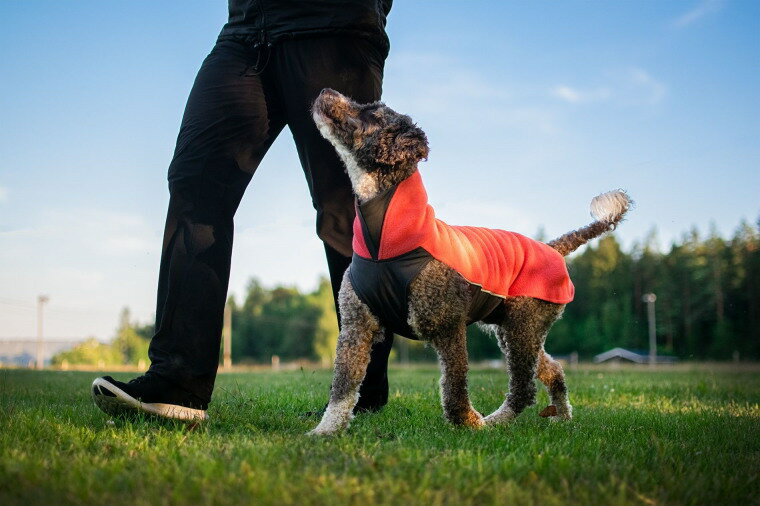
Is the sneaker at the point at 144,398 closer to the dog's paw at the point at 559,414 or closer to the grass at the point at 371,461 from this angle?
the grass at the point at 371,461

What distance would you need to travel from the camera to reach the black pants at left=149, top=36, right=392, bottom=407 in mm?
4027

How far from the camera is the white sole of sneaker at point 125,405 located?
3762 millimetres

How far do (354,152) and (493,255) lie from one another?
1105 mm

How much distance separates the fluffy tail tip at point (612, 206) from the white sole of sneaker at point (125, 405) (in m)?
3.34

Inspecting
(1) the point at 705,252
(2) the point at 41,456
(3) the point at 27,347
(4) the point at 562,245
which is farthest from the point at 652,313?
(3) the point at 27,347

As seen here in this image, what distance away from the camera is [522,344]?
4.57 metres

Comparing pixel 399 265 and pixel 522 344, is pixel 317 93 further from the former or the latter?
pixel 522 344

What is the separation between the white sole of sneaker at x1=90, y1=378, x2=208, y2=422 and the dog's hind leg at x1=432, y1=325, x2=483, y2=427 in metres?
1.45

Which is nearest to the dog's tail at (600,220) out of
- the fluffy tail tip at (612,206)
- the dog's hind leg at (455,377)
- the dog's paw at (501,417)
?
the fluffy tail tip at (612,206)

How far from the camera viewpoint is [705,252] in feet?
158

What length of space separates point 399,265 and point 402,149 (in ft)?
2.27

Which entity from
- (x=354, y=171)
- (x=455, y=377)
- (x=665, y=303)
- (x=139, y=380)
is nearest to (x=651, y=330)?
(x=665, y=303)

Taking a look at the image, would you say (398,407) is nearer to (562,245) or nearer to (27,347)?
(562,245)

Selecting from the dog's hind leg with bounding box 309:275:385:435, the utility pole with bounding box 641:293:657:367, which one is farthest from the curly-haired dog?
Result: the utility pole with bounding box 641:293:657:367
